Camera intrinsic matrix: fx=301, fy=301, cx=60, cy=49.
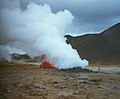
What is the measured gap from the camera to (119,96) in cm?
1349

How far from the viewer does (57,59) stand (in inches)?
1393

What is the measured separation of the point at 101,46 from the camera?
3295 inches

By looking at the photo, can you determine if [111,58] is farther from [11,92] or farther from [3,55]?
[11,92]

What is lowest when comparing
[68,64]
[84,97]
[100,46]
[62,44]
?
[84,97]

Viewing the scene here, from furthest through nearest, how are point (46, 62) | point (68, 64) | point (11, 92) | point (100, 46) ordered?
point (100, 46), point (46, 62), point (68, 64), point (11, 92)

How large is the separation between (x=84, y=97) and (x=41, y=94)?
79.2 inches

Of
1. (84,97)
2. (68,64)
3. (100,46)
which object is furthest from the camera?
(100,46)

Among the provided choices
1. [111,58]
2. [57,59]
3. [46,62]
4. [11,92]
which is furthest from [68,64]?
[111,58]

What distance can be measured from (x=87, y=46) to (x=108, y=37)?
6.78 metres

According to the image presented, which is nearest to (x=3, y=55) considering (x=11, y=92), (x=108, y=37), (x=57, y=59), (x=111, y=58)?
(x=111, y=58)

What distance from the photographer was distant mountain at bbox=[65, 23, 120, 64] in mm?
73238

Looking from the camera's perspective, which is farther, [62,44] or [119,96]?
[62,44]

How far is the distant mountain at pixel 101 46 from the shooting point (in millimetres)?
73238

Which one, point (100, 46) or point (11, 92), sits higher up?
point (100, 46)
